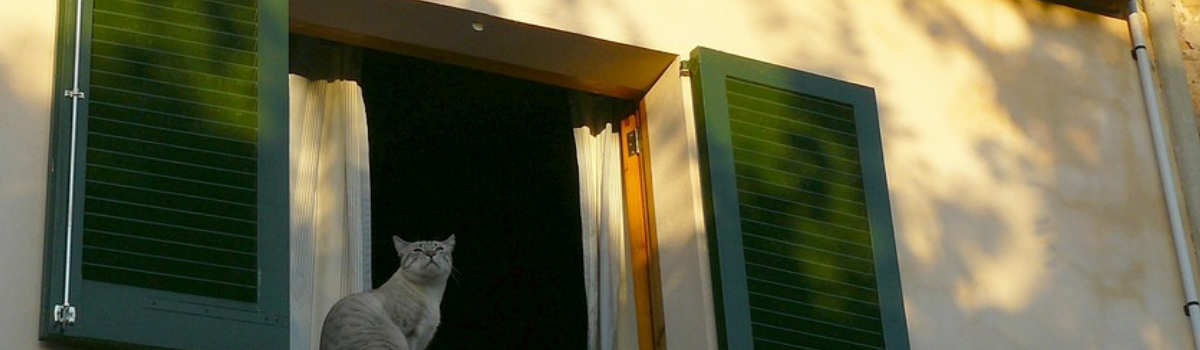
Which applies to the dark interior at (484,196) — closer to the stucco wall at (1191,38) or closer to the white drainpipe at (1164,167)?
the white drainpipe at (1164,167)

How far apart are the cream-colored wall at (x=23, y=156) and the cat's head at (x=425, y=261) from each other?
1.45 meters

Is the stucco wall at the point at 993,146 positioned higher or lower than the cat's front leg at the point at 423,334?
higher

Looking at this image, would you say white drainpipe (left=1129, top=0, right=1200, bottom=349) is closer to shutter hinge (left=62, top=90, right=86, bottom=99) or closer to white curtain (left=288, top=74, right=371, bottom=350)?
white curtain (left=288, top=74, right=371, bottom=350)

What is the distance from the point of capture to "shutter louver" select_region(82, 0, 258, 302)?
209 inches

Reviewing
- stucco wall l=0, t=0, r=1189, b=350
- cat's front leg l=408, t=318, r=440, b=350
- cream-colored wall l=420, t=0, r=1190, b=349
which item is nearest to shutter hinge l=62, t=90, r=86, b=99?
stucco wall l=0, t=0, r=1189, b=350

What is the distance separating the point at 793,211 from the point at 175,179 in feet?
6.48

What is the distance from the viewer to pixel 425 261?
21.5 feet

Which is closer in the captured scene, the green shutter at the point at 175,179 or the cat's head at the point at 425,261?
the green shutter at the point at 175,179

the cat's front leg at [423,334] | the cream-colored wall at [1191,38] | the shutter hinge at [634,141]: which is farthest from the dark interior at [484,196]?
the cream-colored wall at [1191,38]

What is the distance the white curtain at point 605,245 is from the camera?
21.7 feet

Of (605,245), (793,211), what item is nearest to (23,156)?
(605,245)

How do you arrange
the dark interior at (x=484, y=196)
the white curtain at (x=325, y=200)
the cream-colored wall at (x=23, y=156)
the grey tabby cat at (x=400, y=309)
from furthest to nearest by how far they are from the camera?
the dark interior at (x=484, y=196), the white curtain at (x=325, y=200), the grey tabby cat at (x=400, y=309), the cream-colored wall at (x=23, y=156)

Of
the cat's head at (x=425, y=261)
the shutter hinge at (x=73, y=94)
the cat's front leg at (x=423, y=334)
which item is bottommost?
the cat's front leg at (x=423, y=334)

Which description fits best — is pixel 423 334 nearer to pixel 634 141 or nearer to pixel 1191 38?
pixel 634 141
